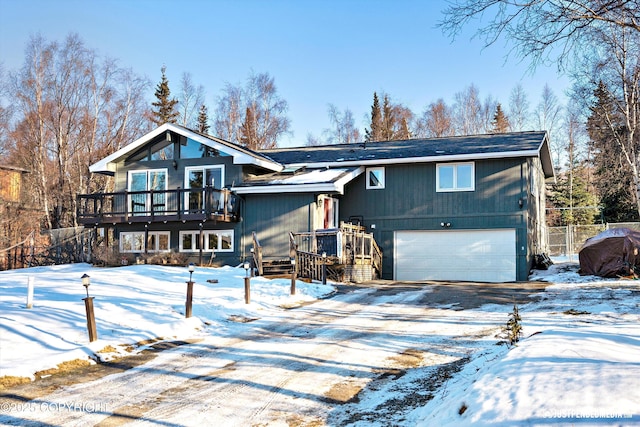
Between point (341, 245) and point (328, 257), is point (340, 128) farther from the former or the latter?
point (328, 257)

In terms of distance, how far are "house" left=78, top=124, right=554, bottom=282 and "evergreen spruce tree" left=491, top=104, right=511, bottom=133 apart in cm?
2471

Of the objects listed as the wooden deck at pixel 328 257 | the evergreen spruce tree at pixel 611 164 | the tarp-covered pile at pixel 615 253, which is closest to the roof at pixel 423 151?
the evergreen spruce tree at pixel 611 164

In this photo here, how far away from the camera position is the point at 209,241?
904 inches

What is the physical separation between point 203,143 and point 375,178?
7611 millimetres

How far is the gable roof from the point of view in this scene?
73.0 ft

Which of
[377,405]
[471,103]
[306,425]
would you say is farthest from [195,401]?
[471,103]

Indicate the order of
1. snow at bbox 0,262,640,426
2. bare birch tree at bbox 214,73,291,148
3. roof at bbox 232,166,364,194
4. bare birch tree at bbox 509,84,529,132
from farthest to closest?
bare birch tree at bbox 509,84,529,132, bare birch tree at bbox 214,73,291,148, roof at bbox 232,166,364,194, snow at bbox 0,262,640,426

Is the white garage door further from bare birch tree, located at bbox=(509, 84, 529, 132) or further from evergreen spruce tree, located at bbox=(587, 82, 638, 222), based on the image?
bare birch tree, located at bbox=(509, 84, 529, 132)

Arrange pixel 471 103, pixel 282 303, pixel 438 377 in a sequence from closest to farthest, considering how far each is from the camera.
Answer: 1. pixel 438 377
2. pixel 282 303
3. pixel 471 103

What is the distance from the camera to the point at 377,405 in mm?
5645

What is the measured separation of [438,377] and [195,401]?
288 cm

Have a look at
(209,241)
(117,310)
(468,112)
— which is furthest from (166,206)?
(468,112)

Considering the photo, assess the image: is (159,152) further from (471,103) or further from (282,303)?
(471,103)

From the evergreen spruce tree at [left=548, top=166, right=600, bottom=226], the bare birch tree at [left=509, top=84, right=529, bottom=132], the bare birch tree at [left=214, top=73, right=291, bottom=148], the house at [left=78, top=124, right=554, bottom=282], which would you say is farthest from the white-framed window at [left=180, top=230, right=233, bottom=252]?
the bare birch tree at [left=509, top=84, right=529, bottom=132]
